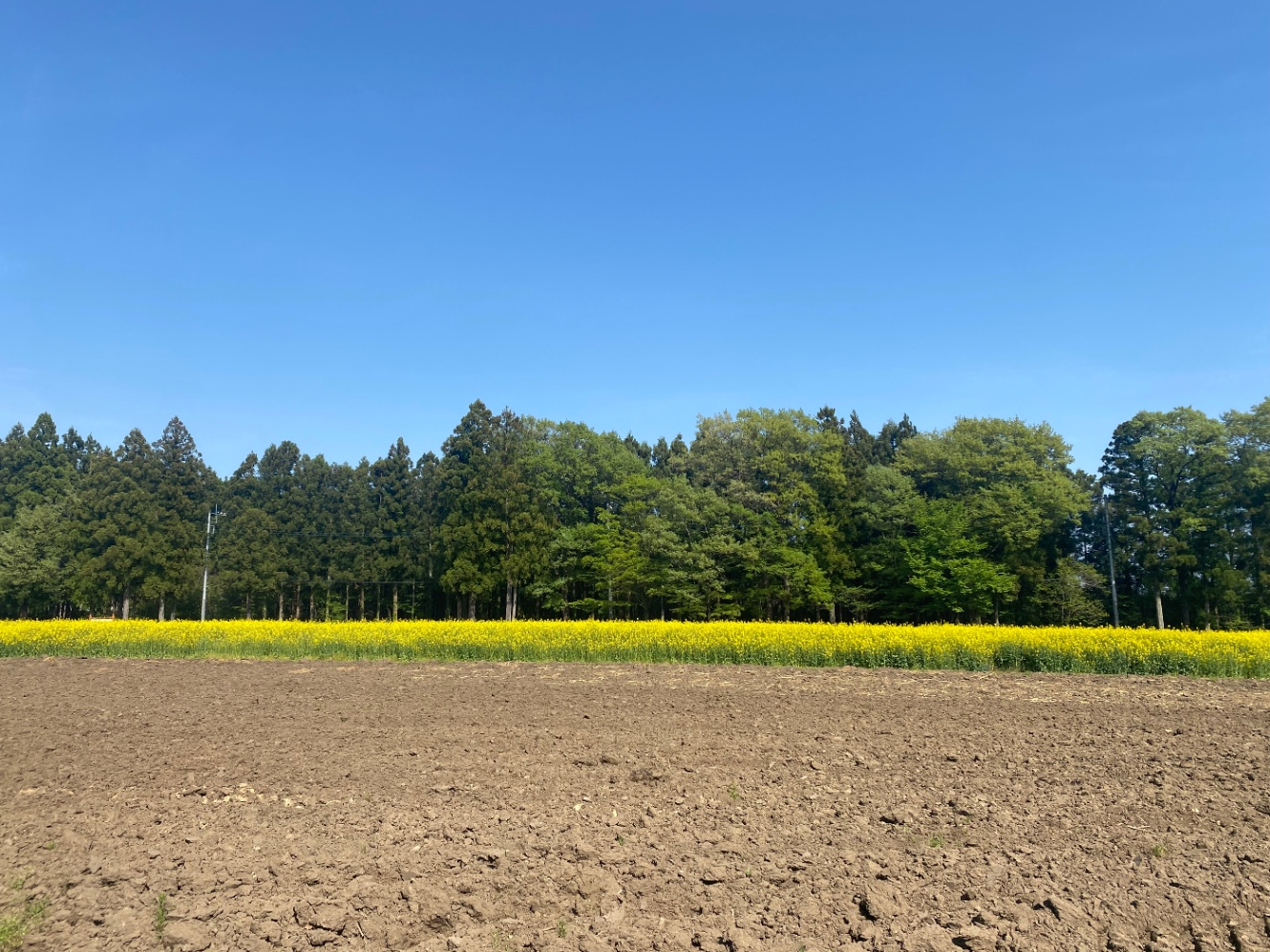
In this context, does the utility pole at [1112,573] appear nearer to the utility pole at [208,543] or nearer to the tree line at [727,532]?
the tree line at [727,532]

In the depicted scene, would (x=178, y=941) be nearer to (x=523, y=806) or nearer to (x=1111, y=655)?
(x=523, y=806)

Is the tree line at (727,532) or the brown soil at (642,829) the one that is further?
the tree line at (727,532)

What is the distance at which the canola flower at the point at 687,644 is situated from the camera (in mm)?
21109

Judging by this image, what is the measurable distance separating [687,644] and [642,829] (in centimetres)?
1768

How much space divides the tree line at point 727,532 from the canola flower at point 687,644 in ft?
65.3

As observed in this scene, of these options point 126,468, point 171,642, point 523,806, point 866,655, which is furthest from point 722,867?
point 126,468

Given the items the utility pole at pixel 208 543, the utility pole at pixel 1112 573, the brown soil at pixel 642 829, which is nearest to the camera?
the brown soil at pixel 642 829

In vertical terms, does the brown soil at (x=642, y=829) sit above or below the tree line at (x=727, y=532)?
below

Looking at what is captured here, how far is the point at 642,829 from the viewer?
22.8 feet

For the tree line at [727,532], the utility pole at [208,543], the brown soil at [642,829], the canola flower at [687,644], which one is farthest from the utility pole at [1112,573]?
the utility pole at [208,543]

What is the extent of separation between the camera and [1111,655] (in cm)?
2119

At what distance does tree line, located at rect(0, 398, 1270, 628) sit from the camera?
142 feet

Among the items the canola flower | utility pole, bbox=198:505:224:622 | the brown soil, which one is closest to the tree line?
utility pole, bbox=198:505:224:622

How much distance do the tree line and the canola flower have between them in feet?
65.3
